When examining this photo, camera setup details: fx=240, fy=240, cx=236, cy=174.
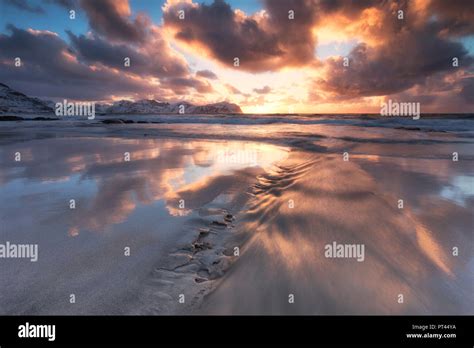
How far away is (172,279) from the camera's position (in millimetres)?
2584

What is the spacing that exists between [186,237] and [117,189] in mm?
2827
